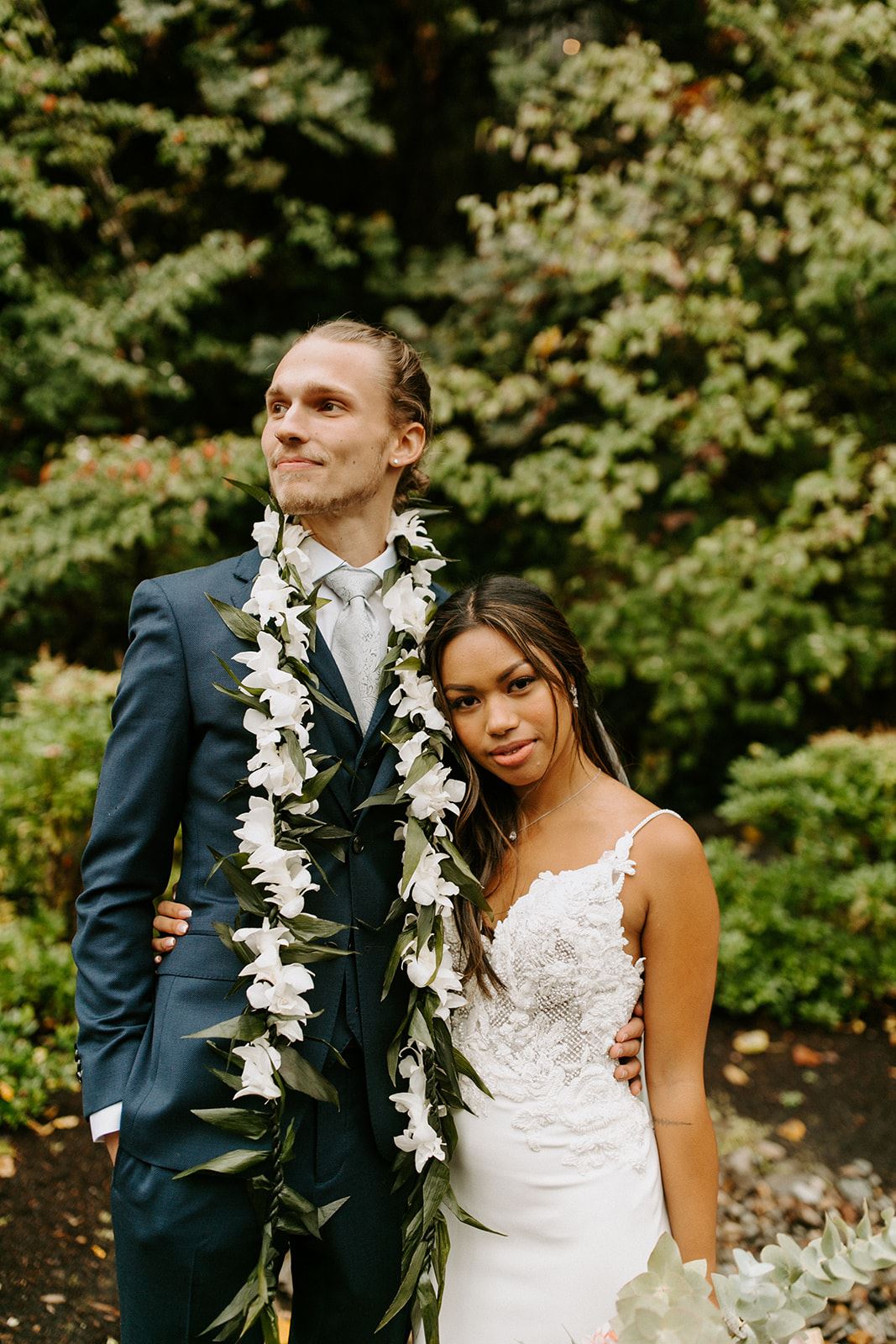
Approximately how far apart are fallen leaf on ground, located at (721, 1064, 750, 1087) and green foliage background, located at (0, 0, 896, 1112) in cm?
42

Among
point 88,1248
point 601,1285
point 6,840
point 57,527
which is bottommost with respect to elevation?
point 88,1248

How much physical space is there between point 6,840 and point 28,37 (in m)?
4.84

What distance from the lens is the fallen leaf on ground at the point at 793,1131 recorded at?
13.3 feet

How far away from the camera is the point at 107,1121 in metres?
1.87

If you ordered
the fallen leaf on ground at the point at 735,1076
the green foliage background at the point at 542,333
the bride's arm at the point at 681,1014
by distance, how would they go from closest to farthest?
1. the bride's arm at the point at 681,1014
2. the fallen leaf on ground at the point at 735,1076
3. the green foliage background at the point at 542,333

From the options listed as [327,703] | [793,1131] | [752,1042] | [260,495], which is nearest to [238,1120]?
[327,703]

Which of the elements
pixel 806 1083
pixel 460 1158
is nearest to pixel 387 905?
pixel 460 1158

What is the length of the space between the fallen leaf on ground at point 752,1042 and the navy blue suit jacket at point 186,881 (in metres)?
3.06

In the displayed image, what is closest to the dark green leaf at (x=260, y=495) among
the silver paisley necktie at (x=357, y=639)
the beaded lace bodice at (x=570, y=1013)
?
the silver paisley necktie at (x=357, y=639)

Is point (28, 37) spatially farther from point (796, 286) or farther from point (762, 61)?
point (796, 286)

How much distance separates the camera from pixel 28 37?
627cm

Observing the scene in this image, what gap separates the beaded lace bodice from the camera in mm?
1914

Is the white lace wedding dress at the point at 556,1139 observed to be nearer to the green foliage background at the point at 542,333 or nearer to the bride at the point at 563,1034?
the bride at the point at 563,1034

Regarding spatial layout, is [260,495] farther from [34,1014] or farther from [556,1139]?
[34,1014]
